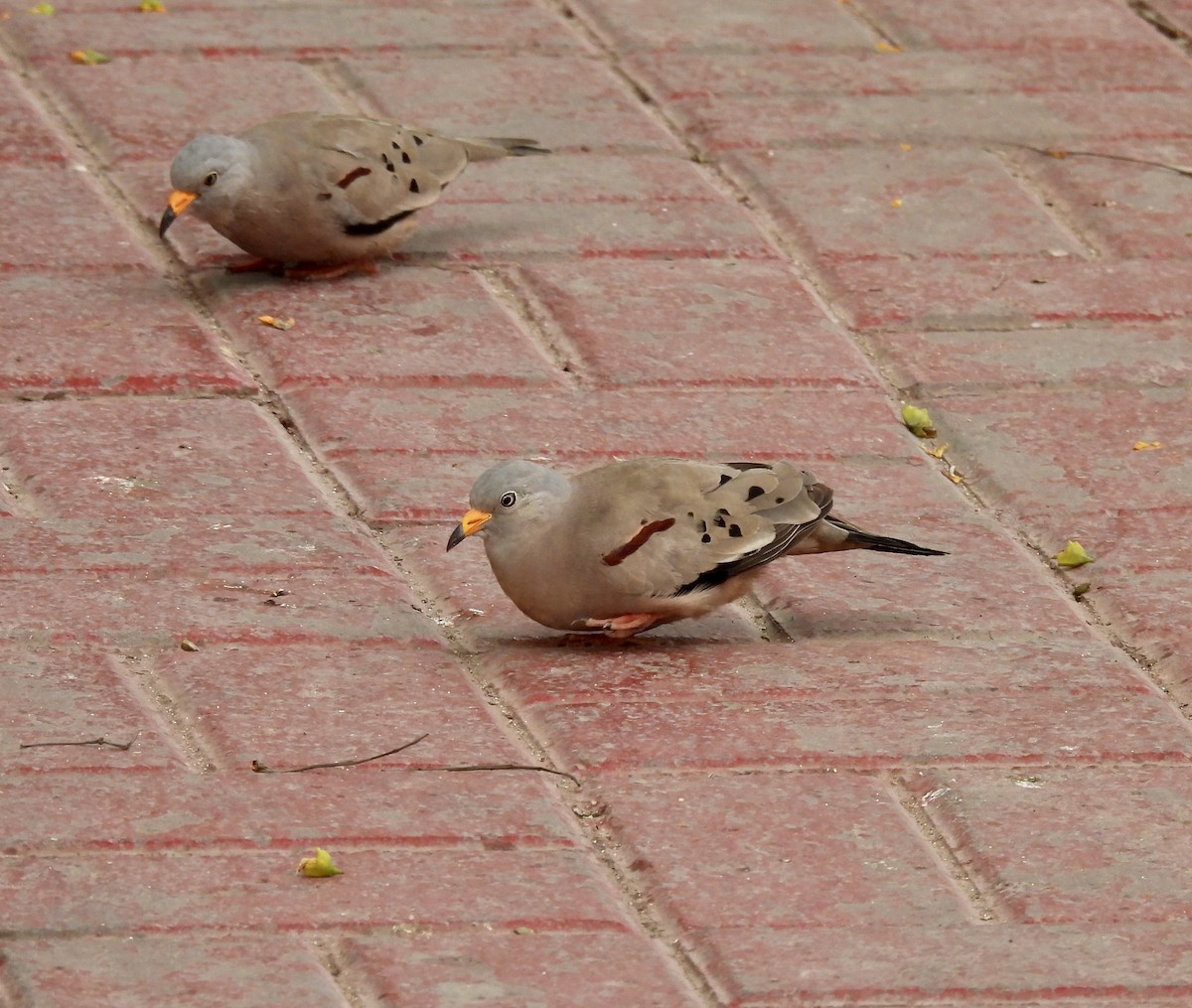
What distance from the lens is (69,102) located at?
600cm

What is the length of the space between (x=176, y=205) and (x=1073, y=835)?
2.61 m

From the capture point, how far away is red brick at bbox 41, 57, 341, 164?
5.84 meters

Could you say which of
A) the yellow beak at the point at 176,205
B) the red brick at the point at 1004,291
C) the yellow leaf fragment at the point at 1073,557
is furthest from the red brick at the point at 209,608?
the red brick at the point at 1004,291

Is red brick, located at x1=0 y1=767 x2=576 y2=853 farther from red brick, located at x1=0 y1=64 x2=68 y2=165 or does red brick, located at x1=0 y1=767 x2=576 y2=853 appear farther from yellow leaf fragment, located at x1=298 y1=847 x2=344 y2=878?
red brick, located at x1=0 y1=64 x2=68 y2=165

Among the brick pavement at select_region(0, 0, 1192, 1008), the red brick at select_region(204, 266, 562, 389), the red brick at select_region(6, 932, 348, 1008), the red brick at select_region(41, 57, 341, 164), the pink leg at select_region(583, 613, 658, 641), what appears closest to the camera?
the red brick at select_region(6, 932, 348, 1008)

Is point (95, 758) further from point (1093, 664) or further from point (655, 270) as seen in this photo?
point (655, 270)

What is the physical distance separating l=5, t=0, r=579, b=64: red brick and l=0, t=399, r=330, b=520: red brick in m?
1.89

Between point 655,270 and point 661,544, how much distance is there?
1594 mm

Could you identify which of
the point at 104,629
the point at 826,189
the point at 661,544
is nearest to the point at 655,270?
the point at 826,189

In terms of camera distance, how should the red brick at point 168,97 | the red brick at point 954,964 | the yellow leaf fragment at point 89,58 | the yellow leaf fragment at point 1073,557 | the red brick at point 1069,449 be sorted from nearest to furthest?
the red brick at point 954,964, the yellow leaf fragment at point 1073,557, the red brick at point 1069,449, the red brick at point 168,97, the yellow leaf fragment at point 89,58

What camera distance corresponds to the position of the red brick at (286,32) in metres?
6.34

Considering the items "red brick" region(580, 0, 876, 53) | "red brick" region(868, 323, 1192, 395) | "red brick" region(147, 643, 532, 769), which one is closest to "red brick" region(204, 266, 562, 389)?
"red brick" region(868, 323, 1192, 395)

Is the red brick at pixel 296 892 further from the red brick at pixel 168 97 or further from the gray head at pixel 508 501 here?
the red brick at pixel 168 97

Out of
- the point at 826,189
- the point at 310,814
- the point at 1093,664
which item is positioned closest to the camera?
the point at 310,814
